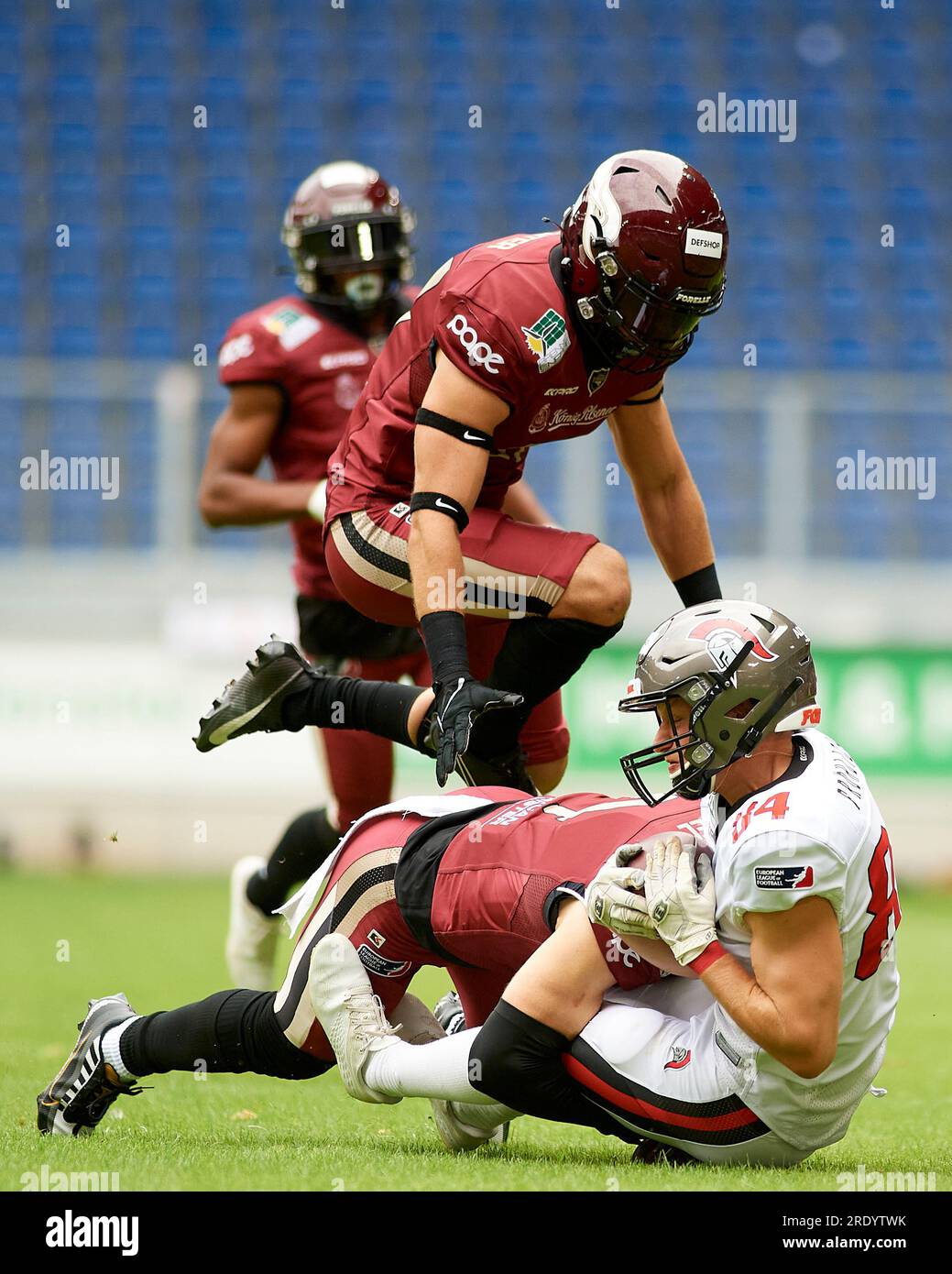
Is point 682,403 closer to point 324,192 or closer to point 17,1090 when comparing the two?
point 324,192

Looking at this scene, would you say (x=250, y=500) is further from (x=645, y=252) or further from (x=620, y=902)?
(x=620, y=902)

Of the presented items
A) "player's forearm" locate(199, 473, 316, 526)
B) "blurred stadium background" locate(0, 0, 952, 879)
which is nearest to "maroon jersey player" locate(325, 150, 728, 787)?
"player's forearm" locate(199, 473, 316, 526)

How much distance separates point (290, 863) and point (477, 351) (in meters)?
2.51

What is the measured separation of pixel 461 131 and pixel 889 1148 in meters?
11.6

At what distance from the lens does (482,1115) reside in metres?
3.79

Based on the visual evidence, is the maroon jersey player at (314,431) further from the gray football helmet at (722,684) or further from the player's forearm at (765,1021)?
the player's forearm at (765,1021)

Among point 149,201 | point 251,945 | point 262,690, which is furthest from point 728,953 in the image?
point 149,201

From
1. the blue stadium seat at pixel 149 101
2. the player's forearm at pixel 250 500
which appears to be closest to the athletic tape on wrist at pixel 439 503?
the player's forearm at pixel 250 500

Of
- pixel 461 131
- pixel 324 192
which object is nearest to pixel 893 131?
pixel 461 131

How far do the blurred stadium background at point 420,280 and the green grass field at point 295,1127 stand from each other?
2.78 meters

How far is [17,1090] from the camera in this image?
15.3 ft

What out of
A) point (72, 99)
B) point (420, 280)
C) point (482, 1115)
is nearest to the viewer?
point (482, 1115)

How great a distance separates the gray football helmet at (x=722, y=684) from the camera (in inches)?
133

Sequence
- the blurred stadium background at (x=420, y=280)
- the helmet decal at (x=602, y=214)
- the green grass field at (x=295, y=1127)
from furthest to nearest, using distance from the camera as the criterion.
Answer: the blurred stadium background at (x=420, y=280) < the helmet decal at (x=602, y=214) < the green grass field at (x=295, y=1127)
